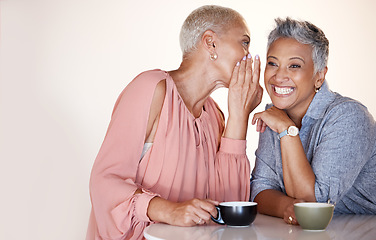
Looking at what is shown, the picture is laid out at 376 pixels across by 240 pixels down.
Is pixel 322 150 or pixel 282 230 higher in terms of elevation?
pixel 322 150

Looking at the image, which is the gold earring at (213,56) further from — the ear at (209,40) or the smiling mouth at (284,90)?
the smiling mouth at (284,90)

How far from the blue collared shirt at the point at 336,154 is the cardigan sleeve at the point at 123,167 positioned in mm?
455

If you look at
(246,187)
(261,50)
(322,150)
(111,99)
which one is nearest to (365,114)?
(322,150)

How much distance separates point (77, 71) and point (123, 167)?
182 centimetres

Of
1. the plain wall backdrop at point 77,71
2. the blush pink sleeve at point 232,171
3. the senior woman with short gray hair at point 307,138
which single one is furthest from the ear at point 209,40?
the plain wall backdrop at point 77,71

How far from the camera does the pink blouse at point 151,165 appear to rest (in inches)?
61.2

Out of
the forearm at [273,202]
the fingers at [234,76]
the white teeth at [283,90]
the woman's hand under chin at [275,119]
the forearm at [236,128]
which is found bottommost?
the forearm at [273,202]

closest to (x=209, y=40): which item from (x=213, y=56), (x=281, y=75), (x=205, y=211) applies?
(x=213, y=56)

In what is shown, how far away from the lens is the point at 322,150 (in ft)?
5.22

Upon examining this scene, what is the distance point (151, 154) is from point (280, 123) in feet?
1.45

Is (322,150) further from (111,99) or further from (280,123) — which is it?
(111,99)

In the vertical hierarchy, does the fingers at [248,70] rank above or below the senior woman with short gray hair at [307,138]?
above

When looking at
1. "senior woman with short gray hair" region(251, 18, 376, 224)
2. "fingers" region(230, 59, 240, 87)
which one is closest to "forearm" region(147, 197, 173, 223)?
"senior woman with short gray hair" region(251, 18, 376, 224)

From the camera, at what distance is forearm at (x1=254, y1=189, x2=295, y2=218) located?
5.12 feet
